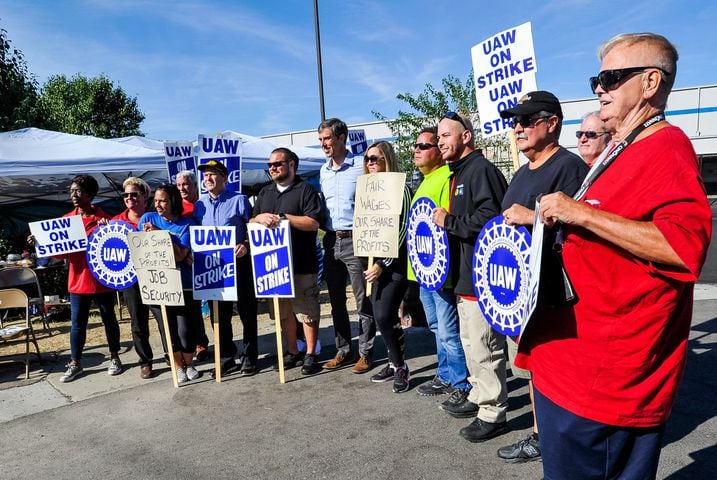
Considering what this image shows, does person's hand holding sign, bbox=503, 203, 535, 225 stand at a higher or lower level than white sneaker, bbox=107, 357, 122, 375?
higher

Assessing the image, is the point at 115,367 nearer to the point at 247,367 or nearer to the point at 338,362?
the point at 247,367

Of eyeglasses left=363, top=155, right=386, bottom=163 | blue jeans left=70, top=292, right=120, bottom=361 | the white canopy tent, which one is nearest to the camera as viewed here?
eyeglasses left=363, top=155, right=386, bottom=163

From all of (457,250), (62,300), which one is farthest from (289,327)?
(62,300)

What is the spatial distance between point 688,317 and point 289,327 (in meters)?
4.23

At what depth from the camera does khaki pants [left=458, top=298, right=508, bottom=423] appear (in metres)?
3.37

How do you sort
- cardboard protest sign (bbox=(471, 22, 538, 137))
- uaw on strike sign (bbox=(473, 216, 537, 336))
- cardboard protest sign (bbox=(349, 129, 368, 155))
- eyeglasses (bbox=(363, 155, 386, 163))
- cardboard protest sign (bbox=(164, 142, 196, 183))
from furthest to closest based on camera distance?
cardboard protest sign (bbox=(349, 129, 368, 155)), cardboard protest sign (bbox=(164, 142, 196, 183)), eyeglasses (bbox=(363, 155, 386, 163)), cardboard protest sign (bbox=(471, 22, 538, 137)), uaw on strike sign (bbox=(473, 216, 537, 336))

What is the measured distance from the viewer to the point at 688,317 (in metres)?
1.55

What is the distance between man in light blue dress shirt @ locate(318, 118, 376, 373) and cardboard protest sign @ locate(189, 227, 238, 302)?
959 millimetres

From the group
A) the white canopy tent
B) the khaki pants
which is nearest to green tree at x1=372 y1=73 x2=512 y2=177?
the white canopy tent

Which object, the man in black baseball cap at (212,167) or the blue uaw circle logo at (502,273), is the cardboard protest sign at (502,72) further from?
the man in black baseball cap at (212,167)

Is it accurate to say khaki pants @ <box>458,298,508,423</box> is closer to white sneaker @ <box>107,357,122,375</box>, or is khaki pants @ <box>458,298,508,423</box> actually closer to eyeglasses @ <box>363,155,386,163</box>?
eyeglasses @ <box>363,155,386,163</box>

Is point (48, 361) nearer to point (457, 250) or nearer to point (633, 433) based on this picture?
point (457, 250)

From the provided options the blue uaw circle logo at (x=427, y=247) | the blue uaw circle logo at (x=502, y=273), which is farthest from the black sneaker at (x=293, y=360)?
the blue uaw circle logo at (x=502, y=273)

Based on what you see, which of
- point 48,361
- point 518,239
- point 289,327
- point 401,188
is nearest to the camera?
point 518,239
